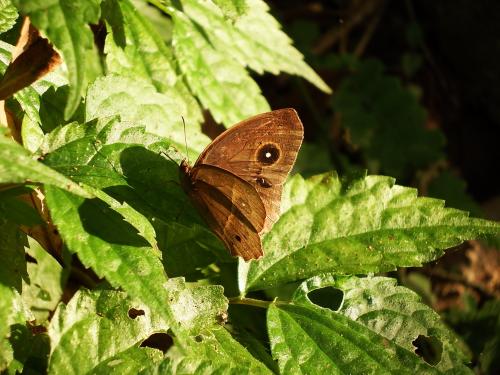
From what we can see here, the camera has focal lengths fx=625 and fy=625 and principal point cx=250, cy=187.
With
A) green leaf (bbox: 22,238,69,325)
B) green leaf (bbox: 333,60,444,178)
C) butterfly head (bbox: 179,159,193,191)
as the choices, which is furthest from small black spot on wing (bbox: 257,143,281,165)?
green leaf (bbox: 333,60,444,178)

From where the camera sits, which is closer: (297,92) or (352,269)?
(352,269)

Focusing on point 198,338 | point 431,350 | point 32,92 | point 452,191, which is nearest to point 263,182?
point 198,338

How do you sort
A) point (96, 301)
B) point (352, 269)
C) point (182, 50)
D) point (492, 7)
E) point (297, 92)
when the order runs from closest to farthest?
point (96, 301), point (352, 269), point (182, 50), point (297, 92), point (492, 7)

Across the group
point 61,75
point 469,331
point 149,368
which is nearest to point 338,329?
point 149,368

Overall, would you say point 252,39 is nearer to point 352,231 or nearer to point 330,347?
point 352,231

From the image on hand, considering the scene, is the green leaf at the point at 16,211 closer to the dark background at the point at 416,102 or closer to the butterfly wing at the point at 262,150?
the butterfly wing at the point at 262,150

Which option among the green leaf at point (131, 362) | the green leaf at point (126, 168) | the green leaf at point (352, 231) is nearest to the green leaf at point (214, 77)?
the green leaf at point (352, 231)

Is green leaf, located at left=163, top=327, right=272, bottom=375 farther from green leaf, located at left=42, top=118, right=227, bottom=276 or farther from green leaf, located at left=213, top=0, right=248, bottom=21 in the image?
green leaf, located at left=213, top=0, right=248, bottom=21

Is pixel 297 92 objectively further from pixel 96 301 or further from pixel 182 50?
pixel 96 301
